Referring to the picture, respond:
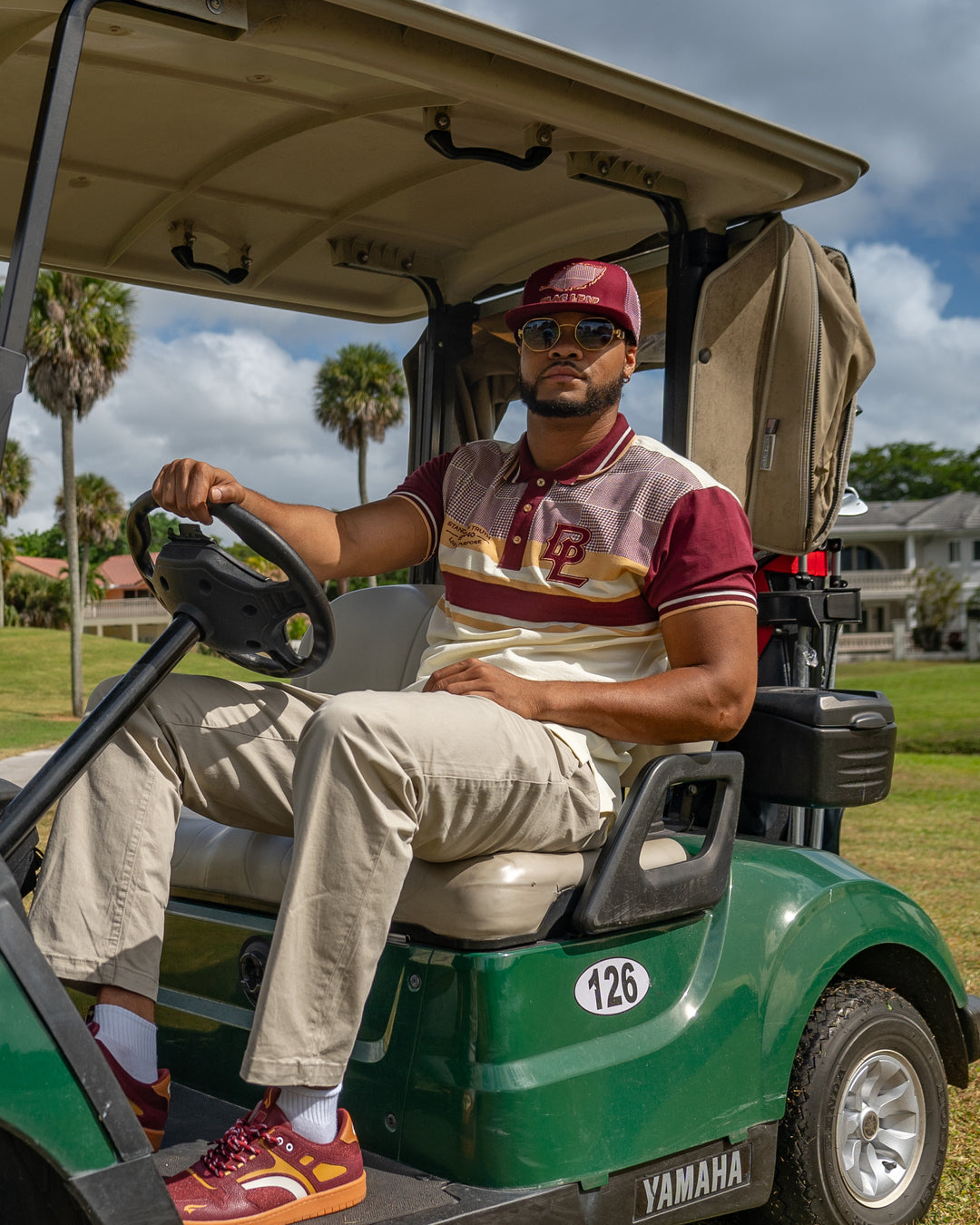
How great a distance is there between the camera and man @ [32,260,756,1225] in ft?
6.30

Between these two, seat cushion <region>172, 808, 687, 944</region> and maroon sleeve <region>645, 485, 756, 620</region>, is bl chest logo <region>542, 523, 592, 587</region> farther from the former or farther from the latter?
seat cushion <region>172, 808, 687, 944</region>

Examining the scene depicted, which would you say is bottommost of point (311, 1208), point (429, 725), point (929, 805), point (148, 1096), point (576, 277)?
point (929, 805)

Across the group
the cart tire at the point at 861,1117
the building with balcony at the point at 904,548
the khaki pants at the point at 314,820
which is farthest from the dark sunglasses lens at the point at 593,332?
the building with balcony at the point at 904,548

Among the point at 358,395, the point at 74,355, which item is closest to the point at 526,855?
the point at 74,355

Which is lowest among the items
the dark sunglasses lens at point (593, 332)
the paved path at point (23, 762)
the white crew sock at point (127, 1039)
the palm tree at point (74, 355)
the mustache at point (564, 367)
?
→ the paved path at point (23, 762)

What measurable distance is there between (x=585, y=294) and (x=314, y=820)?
1.21m

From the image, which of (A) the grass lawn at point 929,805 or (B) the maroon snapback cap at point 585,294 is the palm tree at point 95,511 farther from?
(B) the maroon snapback cap at point 585,294

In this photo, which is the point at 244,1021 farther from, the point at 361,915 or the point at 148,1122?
the point at 361,915

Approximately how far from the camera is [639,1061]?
7.16ft

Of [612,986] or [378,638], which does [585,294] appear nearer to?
[378,638]

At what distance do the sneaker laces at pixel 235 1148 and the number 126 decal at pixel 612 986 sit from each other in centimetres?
54

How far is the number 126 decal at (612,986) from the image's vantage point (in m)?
2.15

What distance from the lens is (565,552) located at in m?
2.48

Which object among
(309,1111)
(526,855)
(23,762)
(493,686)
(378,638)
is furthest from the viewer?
(23,762)
